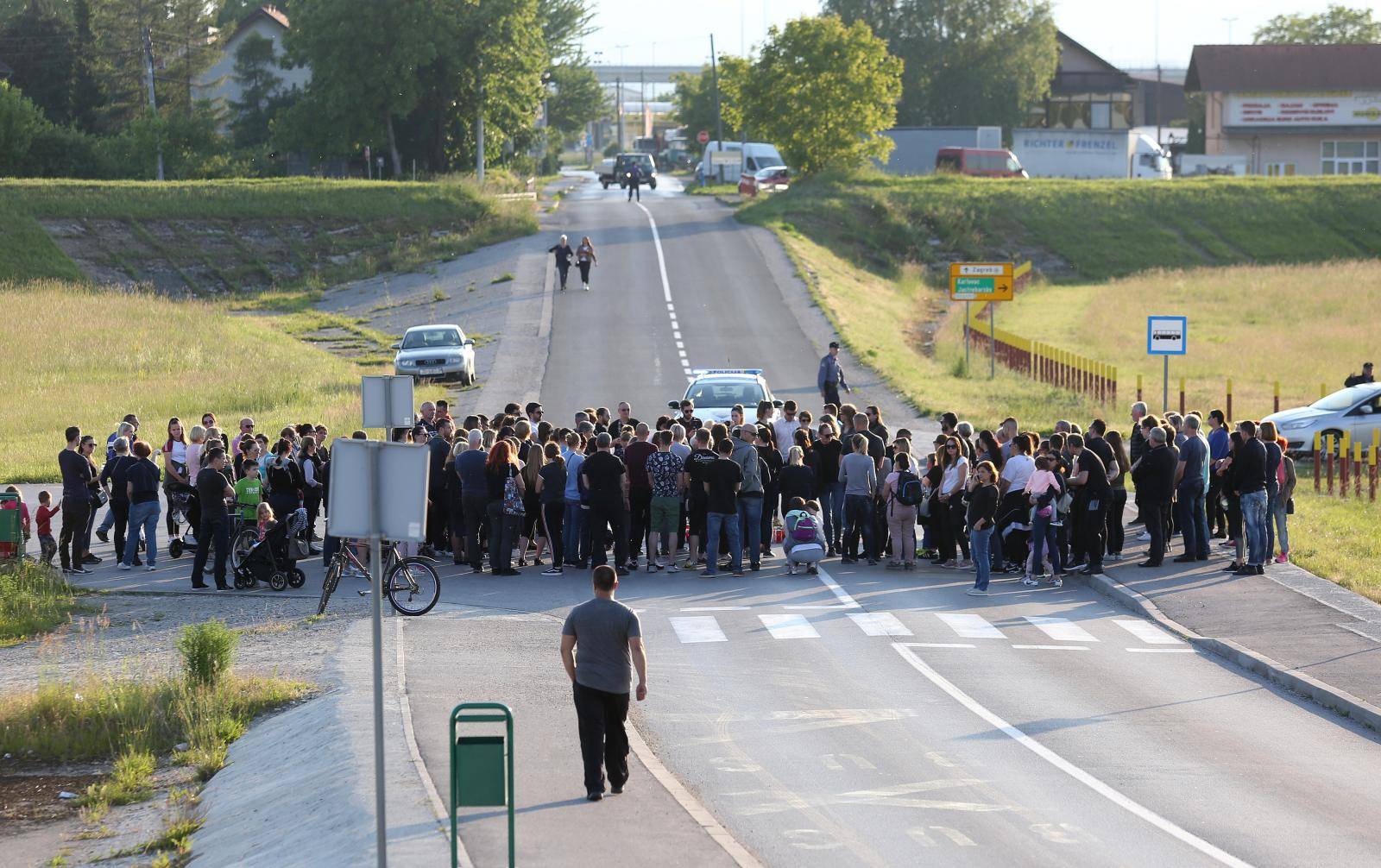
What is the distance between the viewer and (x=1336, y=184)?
3081 inches

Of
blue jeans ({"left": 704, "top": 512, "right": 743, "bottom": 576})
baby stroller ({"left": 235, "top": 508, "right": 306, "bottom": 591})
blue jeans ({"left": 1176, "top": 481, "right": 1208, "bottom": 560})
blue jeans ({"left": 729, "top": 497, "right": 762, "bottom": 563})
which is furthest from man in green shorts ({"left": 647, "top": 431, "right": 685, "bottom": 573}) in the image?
blue jeans ({"left": 1176, "top": 481, "right": 1208, "bottom": 560})

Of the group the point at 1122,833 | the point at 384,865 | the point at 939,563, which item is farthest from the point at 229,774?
the point at 939,563

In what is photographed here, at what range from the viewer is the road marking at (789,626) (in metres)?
16.1

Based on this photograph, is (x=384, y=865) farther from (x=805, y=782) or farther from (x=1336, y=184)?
(x=1336, y=184)

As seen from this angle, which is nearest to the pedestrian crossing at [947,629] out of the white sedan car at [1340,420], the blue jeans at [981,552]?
the blue jeans at [981,552]

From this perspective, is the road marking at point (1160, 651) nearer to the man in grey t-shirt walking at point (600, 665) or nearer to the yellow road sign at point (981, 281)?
the man in grey t-shirt walking at point (600, 665)

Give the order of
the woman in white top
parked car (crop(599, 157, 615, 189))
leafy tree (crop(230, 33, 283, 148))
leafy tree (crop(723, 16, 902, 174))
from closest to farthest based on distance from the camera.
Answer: the woman in white top → leafy tree (crop(723, 16, 902, 174)) → leafy tree (crop(230, 33, 283, 148)) → parked car (crop(599, 157, 615, 189))

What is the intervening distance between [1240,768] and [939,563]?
347 inches

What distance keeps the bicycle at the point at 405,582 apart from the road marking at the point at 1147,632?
291 inches

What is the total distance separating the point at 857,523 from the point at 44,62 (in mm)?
78005

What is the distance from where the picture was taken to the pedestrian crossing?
15.9m

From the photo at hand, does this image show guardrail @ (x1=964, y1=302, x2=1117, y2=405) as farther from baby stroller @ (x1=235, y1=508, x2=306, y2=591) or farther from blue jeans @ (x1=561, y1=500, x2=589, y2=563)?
baby stroller @ (x1=235, y1=508, x2=306, y2=591)

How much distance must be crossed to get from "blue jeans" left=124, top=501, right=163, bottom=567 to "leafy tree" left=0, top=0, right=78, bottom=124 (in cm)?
7218

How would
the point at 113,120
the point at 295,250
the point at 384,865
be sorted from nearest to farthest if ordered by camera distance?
the point at 384,865 → the point at 295,250 → the point at 113,120
